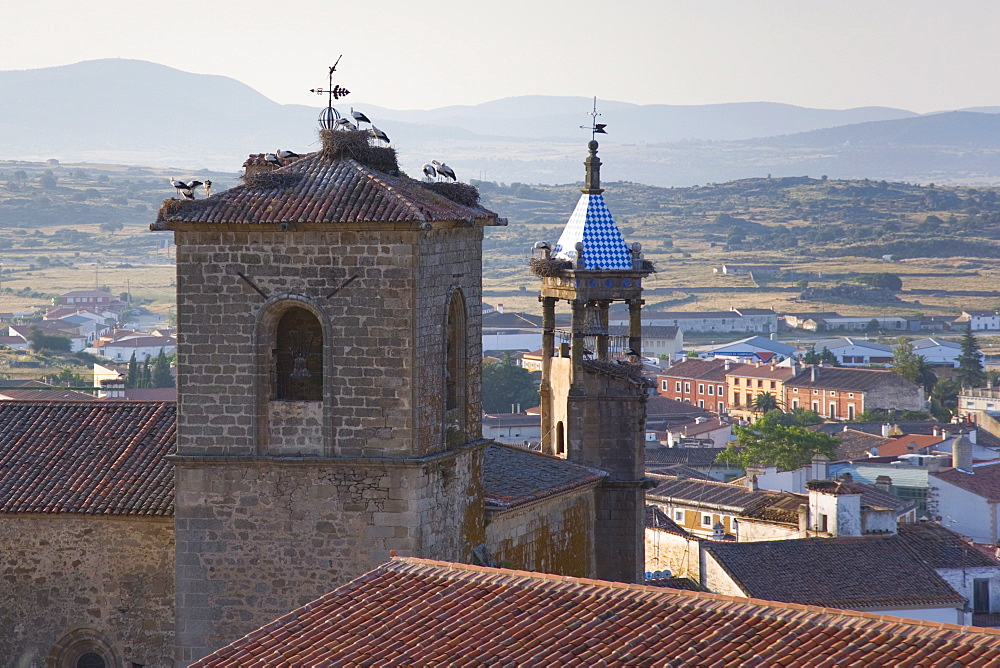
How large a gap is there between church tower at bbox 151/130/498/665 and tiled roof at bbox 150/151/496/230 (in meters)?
0.02

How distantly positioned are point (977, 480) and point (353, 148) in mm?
43733

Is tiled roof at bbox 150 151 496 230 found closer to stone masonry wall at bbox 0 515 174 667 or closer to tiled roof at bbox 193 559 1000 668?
stone masonry wall at bbox 0 515 174 667

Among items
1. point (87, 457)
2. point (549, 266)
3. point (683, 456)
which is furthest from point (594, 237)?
point (683, 456)

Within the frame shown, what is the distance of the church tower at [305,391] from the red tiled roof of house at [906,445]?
52274mm

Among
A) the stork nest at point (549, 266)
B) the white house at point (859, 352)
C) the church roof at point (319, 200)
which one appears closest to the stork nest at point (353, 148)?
the church roof at point (319, 200)

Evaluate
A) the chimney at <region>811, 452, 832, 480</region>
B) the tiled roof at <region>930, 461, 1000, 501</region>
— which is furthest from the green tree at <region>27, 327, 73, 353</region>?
the tiled roof at <region>930, 461, 1000, 501</region>

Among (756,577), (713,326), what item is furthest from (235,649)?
(713,326)

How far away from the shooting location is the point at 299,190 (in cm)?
1897

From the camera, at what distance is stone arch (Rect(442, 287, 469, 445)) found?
64.4 ft

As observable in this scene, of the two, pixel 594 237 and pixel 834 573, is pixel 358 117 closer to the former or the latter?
pixel 594 237

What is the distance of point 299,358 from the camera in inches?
746

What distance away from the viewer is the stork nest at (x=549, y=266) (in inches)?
947

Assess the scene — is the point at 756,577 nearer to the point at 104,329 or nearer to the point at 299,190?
the point at 299,190

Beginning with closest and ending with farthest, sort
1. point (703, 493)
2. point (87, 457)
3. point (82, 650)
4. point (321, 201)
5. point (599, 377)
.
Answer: point (321, 201), point (82, 650), point (87, 457), point (599, 377), point (703, 493)
